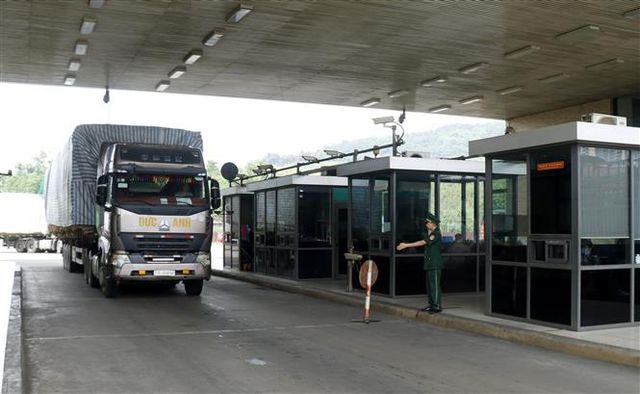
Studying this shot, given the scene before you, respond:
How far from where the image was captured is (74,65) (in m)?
16.7

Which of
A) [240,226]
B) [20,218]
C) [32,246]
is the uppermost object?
[20,218]

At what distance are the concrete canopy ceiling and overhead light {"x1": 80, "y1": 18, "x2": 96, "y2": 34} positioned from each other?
0.12m

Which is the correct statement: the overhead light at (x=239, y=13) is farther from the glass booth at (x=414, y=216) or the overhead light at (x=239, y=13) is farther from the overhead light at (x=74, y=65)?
the overhead light at (x=74, y=65)

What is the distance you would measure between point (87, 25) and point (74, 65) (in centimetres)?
373

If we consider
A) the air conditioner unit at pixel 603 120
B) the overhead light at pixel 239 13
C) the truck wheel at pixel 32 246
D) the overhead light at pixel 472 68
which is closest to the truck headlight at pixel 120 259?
the overhead light at pixel 239 13

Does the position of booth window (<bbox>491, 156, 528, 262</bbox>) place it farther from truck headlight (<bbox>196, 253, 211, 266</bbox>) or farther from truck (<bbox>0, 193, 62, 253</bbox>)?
truck (<bbox>0, 193, 62, 253</bbox>)

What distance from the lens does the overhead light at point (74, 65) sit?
16.3 m

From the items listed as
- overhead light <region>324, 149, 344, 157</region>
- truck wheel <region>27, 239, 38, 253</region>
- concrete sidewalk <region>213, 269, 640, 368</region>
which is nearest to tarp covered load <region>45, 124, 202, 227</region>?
overhead light <region>324, 149, 344, 157</region>

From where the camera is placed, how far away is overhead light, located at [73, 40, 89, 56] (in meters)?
14.6

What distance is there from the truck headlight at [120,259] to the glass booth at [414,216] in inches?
196

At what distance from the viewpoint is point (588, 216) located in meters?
9.70

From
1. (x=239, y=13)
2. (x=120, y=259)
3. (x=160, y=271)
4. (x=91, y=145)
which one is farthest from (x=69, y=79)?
(x=239, y=13)

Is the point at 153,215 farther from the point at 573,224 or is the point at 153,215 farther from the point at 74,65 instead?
the point at 573,224

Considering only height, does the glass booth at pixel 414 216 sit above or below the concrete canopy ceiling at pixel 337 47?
below
